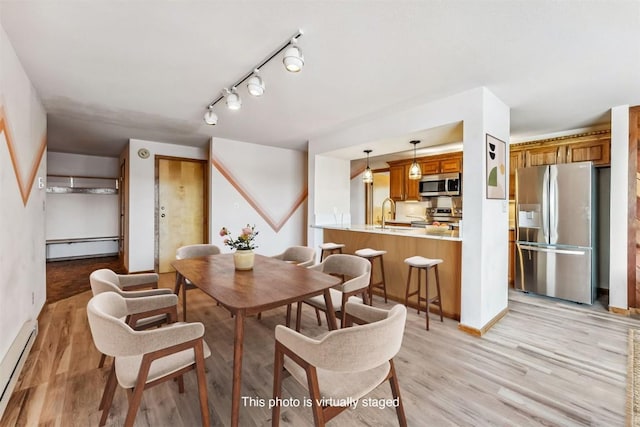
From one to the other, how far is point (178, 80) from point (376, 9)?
189 centimetres

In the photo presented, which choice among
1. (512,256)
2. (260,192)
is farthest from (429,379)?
(260,192)

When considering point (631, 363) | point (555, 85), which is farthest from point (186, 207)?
point (631, 363)

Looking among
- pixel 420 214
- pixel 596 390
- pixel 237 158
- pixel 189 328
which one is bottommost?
pixel 596 390

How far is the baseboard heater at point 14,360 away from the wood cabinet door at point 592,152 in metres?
6.16

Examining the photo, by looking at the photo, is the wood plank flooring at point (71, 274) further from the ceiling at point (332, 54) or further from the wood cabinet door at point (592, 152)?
the wood cabinet door at point (592, 152)

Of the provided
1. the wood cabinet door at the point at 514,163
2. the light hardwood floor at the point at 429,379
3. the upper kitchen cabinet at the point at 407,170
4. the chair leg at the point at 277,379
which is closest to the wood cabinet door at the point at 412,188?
the upper kitchen cabinet at the point at 407,170

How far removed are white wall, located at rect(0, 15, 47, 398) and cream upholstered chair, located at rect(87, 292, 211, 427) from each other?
3.72 feet

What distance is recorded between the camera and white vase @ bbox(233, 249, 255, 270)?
7.54 ft

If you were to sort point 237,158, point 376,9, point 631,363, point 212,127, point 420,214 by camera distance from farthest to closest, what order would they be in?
1. point 420,214
2. point 237,158
3. point 212,127
4. point 631,363
5. point 376,9

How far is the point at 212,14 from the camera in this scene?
1701 millimetres

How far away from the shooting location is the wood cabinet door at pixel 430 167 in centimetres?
563

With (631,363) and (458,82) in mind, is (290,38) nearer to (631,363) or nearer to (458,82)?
(458,82)

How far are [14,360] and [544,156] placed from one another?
20.3 feet

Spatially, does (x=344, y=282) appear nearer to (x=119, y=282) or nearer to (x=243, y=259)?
(x=243, y=259)
